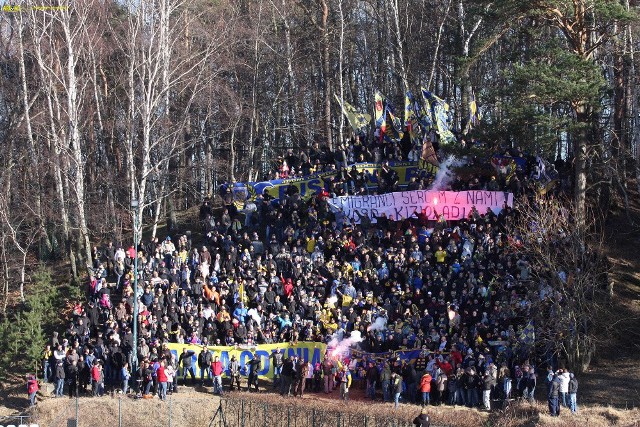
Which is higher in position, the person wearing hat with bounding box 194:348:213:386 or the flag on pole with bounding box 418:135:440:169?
the flag on pole with bounding box 418:135:440:169

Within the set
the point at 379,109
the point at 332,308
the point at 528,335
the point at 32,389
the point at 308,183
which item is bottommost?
the point at 32,389

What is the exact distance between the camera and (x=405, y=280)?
105 ft

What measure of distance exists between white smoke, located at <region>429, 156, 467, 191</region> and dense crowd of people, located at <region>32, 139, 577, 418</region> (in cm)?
55

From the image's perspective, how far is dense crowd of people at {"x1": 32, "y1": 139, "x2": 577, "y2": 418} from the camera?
2862 centimetres

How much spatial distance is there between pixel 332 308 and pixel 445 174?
26.0 feet

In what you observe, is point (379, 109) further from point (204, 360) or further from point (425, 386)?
point (425, 386)

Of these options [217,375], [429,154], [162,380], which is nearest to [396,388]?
[217,375]

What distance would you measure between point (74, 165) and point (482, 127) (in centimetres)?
1805

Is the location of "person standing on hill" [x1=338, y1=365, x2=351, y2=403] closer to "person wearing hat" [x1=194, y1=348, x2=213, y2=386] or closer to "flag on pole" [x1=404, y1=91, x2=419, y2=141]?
"person wearing hat" [x1=194, y1=348, x2=213, y2=386]

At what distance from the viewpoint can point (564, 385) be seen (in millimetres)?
26219

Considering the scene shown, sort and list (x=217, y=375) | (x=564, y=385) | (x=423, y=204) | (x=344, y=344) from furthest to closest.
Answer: (x=423, y=204), (x=344, y=344), (x=217, y=375), (x=564, y=385)

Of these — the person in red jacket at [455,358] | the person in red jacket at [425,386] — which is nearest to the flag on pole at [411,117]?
the person in red jacket at [455,358]

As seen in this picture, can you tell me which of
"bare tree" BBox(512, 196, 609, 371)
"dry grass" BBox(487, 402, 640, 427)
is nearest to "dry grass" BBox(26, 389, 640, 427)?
"dry grass" BBox(487, 402, 640, 427)

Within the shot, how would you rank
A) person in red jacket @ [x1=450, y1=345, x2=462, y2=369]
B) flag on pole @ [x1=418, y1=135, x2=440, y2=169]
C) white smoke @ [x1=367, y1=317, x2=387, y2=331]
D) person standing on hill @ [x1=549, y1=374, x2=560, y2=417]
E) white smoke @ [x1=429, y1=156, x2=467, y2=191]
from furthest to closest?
flag on pole @ [x1=418, y1=135, x2=440, y2=169], white smoke @ [x1=429, y1=156, x2=467, y2=191], white smoke @ [x1=367, y1=317, x2=387, y2=331], person in red jacket @ [x1=450, y1=345, x2=462, y2=369], person standing on hill @ [x1=549, y1=374, x2=560, y2=417]
